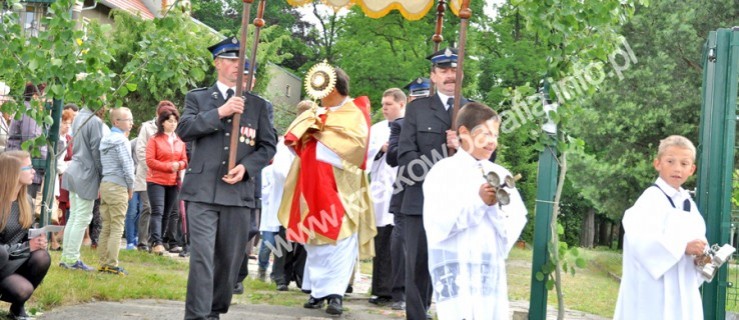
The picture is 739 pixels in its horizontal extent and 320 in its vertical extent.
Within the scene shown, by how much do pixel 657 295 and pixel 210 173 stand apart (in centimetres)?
314

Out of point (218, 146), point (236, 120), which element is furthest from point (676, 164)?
point (218, 146)

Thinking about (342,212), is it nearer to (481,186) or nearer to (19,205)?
(19,205)

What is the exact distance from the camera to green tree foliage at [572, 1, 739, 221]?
76.9 feet

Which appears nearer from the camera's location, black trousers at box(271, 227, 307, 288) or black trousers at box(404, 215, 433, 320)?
black trousers at box(404, 215, 433, 320)

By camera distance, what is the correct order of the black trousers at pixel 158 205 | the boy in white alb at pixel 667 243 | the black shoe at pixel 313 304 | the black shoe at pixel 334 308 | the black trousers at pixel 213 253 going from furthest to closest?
the black trousers at pixel 158 205 < the black shoe at pixel 313 304 < the black shoe at pixel 334 308 < the black trousers at pixel 213 253 < the boy in white alb at pixel 667 243

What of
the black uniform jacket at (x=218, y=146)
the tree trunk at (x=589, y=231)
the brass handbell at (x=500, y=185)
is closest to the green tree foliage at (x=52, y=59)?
the black uniform jacket at (x=218, y=146)

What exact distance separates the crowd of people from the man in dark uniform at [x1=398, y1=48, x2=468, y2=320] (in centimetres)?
1

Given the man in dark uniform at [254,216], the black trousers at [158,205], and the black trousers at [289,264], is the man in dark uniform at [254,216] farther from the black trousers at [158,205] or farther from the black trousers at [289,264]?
the black trousers at [158,205]

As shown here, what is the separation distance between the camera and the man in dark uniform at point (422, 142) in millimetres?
7141

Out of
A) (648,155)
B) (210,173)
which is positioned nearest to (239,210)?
(210,173)

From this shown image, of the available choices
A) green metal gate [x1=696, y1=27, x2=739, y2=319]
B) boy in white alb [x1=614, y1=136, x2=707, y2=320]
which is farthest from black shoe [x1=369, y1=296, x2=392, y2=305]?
boy in white alb [x1=614, y1=136, x2=707, y2=320]

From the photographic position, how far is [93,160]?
33.8ft

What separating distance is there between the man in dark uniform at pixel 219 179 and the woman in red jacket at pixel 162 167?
5.12 meters

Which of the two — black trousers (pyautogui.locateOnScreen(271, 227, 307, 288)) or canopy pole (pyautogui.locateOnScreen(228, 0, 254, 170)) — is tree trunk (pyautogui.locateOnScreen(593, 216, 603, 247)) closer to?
black trousers (pyautogui.locateOnScreen(271, 227, 307, 288))
